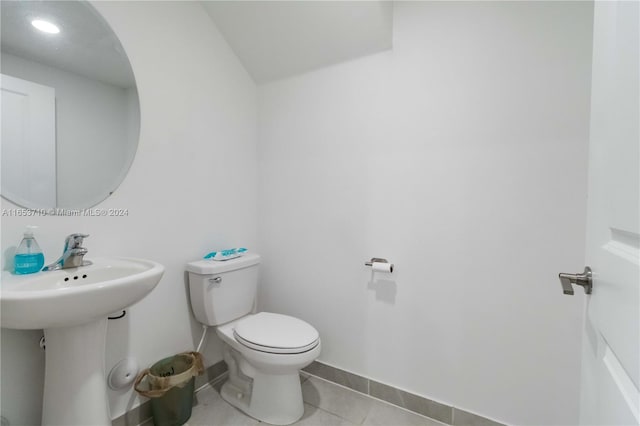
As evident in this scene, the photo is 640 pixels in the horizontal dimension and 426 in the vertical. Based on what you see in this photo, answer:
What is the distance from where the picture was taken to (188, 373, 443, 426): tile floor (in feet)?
4.73

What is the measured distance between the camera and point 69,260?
1.09 meters

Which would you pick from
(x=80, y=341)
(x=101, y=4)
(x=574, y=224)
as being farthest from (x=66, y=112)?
(x=574, y=224)

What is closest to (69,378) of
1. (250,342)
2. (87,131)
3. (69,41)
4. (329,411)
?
(250,342)

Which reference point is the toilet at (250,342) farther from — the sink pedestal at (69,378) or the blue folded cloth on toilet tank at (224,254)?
the sink pedestal at (69,378)

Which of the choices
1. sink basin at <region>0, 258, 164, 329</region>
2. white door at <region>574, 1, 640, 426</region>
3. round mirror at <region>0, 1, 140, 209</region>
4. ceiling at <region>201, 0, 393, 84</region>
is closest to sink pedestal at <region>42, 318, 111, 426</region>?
sink basin at <region>0, 258, 164, 329</region>

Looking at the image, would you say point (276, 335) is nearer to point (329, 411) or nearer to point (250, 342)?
point (250, 342)

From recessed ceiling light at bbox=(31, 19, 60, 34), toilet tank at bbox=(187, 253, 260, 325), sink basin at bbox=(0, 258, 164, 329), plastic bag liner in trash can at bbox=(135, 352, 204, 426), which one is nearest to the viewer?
sink basin at bbox=(0, 258, 164, 329)

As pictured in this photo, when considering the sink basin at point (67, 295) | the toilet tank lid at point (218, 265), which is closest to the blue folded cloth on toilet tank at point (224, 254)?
the toilet tank lid at point (218, 265)

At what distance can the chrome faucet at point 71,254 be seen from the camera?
1.08m

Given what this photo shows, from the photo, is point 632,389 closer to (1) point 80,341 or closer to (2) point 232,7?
(1) point 80,341

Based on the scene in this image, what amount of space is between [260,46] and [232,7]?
0.24 meters

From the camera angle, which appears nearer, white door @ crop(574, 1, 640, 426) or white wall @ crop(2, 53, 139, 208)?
white door @ crop(574, 1, 640, 426)

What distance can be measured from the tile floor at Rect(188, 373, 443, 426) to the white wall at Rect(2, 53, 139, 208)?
3.88 feet

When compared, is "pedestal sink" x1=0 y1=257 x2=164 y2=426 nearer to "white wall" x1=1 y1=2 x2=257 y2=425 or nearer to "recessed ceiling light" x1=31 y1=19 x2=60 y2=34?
"white wall" x1=1 y1=2 x2=257 y2=425
